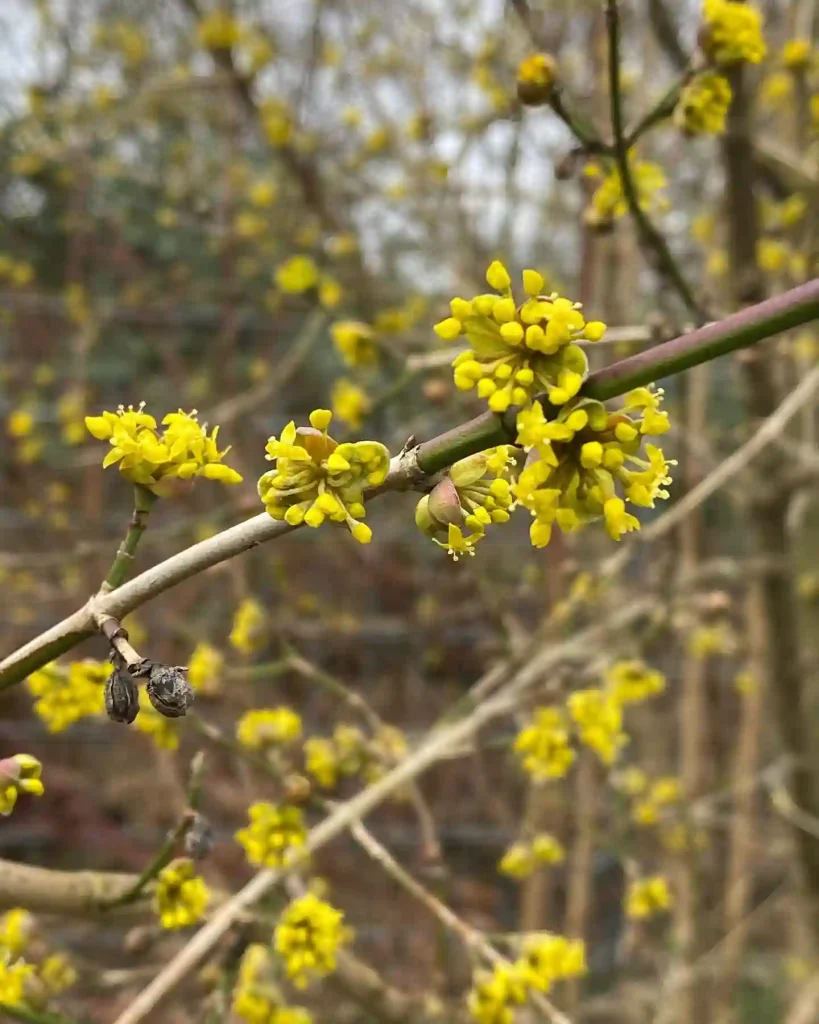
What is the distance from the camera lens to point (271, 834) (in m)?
1.15

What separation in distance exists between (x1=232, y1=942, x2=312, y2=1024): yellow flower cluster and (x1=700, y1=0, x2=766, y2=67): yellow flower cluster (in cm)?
133

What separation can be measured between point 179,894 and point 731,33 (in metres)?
1.22

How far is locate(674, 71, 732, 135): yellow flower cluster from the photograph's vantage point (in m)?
1.16

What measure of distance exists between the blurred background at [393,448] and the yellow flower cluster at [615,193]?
0.06 ft

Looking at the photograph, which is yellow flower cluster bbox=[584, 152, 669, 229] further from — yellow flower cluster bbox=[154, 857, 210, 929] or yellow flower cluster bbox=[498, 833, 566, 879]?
yellow flower cluster bbox=[498, 833, 566, 879]

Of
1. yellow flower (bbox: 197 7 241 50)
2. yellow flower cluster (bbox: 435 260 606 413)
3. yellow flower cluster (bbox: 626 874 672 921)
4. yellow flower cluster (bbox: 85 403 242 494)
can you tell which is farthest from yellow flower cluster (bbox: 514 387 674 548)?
yellow flower (bbox: 197 7 241 50)

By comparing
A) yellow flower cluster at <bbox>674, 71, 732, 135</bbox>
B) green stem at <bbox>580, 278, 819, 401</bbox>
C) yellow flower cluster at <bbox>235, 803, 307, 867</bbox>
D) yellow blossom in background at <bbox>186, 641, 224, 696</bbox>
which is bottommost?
yellow flower cluster at <bbox>235, 803, 307, 867</bbox>

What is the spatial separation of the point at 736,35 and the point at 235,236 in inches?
90.4

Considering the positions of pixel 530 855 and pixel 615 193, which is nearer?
pixel 615 193

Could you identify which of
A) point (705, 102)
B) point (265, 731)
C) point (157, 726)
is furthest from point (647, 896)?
point (705, 102)

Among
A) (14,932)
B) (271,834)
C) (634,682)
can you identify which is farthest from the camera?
(634,682)

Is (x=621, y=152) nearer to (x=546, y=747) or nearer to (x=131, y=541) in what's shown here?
(x=131, y=541)

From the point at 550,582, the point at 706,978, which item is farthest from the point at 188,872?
the point at 706,978

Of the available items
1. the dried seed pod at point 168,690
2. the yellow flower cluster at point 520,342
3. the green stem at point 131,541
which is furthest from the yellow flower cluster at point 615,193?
the dried seed pod at point 168,690
